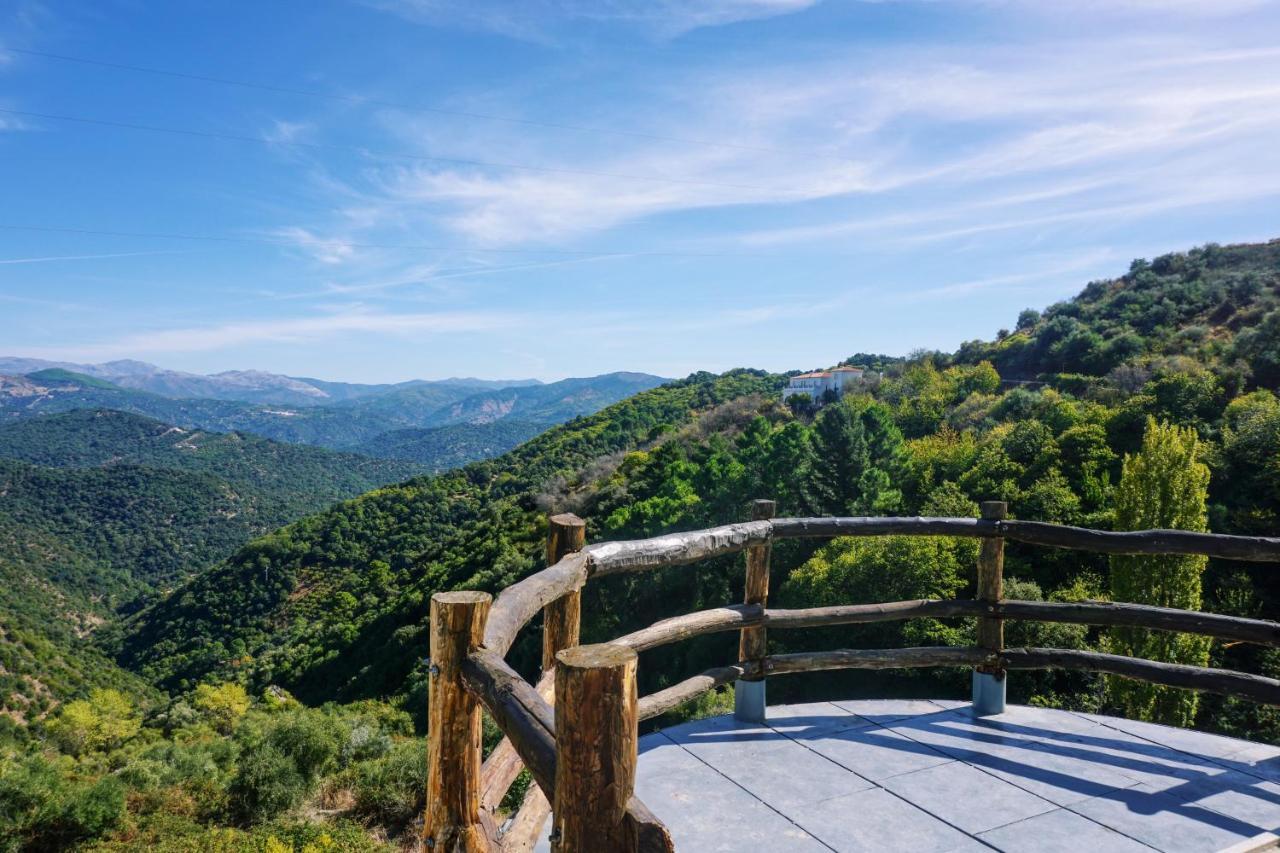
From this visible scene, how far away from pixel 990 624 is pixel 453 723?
2867mm

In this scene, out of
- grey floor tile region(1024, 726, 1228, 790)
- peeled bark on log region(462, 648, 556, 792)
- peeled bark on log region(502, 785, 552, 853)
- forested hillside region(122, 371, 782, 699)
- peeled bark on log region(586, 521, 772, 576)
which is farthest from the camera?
forested hillside region(122, 371, 782, 699)

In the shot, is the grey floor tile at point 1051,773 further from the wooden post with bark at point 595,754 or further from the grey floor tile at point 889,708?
the wooden post with bark at point 595,754

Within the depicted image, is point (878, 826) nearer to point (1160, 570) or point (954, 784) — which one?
point (954, 784)

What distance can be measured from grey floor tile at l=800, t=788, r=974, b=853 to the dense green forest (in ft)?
17.4

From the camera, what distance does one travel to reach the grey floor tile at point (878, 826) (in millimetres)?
2488

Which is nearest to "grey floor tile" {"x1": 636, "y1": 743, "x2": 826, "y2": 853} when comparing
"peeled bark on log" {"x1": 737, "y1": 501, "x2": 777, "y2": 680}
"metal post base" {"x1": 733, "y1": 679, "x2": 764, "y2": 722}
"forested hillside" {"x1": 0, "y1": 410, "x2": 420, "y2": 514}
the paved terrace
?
the paved terrace

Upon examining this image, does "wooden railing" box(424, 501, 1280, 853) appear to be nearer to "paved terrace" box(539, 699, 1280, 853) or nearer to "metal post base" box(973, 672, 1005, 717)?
"metal post base" box(973, 672, 1005, 717)

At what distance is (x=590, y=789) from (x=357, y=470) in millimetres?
175473

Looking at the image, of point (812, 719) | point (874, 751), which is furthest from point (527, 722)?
point (812, 719)

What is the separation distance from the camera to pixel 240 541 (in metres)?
102

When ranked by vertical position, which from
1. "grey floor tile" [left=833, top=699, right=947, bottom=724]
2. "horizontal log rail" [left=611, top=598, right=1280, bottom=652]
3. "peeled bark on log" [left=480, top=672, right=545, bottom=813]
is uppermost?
"horizontal log rail" [left=611, top=598, right=1280, bottom=652]

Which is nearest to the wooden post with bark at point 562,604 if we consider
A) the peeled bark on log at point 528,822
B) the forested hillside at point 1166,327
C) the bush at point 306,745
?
the peeled bark on log at point 528,822

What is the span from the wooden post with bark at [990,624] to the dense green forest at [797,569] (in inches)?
212

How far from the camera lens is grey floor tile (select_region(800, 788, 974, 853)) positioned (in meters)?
2.49
